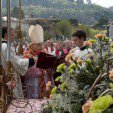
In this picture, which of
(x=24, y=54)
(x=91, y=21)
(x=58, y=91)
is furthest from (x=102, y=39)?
(x=91, y=21)

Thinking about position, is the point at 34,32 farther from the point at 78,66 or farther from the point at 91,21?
the point at 91,21

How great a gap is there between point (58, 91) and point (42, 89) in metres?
2.80

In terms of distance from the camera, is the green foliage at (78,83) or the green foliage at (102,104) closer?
the green foliage at (102,104)

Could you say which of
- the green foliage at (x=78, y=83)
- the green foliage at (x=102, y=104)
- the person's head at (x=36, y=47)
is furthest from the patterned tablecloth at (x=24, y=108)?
the person's head at (x=36, y=47)

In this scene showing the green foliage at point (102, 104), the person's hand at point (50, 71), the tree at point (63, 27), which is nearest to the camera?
the green foliage at point (102, 104)

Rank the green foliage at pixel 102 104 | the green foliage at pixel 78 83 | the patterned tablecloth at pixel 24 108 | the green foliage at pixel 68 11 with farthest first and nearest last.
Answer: the green foliage at pixel 68 11
the patterned tablecloth at pixel 24 108
the green foliage at pixel 78 83
the green foliage at pixel 102 104

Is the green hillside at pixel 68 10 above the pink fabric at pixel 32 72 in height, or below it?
below

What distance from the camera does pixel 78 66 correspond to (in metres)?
2.38

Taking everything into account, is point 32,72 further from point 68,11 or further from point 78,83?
point 68,11

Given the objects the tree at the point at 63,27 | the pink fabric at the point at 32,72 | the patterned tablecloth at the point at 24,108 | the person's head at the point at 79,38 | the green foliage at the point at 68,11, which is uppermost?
the person's head at the point at 79,38

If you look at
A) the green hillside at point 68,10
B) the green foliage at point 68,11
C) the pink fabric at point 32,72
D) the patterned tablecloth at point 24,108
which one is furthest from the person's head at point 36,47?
the green hillside at point 68,10

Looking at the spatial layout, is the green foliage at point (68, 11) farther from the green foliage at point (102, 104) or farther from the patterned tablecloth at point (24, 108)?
the green foliage at point (102, 104)

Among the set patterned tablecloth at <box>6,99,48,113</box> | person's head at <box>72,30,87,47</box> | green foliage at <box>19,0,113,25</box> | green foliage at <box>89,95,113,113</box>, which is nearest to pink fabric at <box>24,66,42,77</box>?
person's head at <box>72,30,87,47</box>

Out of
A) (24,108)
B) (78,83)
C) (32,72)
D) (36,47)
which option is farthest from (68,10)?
(78,83)
